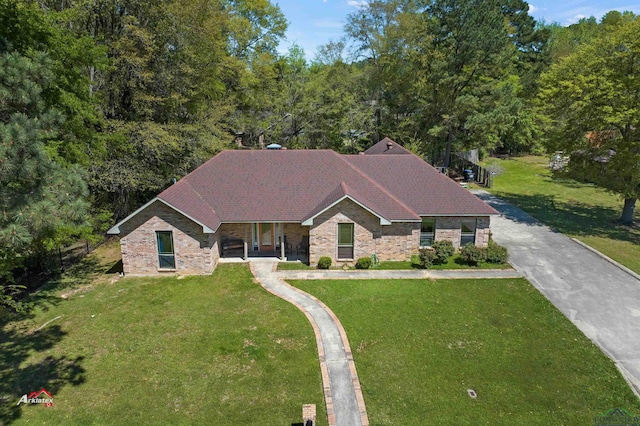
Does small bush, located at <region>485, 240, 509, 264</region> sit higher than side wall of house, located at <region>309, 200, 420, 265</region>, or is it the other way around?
side wall of house, located at <region>309, 200, 420, 265</region>

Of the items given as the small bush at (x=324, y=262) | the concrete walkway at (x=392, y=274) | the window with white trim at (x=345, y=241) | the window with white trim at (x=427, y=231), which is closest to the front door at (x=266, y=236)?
the concrete walkway at (x=392, y=274)

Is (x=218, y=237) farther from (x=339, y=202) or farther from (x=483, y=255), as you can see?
(x=483, y=255)

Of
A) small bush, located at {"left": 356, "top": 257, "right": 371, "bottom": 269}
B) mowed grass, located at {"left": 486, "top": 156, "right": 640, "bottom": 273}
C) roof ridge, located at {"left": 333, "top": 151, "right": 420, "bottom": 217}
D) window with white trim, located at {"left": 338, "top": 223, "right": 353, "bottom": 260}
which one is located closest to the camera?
small bush, located at {"left": 356, "top": 257, "right": 371, "bottom": 269}

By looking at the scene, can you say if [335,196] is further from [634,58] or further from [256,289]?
[634,58]

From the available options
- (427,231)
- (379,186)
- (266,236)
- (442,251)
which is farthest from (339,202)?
(442,251)

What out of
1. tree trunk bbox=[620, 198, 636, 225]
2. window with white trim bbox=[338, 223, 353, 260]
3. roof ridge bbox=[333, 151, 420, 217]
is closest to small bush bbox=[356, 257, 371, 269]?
window with white trim bbox=[338, 223, 353, 260]

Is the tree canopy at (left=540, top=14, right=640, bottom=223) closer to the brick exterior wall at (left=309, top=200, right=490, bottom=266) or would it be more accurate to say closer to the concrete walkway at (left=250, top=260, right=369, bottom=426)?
the brick exterior wall at (left=309, top=200, right=490, bottom=266)

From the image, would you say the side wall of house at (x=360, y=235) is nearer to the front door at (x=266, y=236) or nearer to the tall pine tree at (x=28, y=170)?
the front door at (x=266, y=236)
